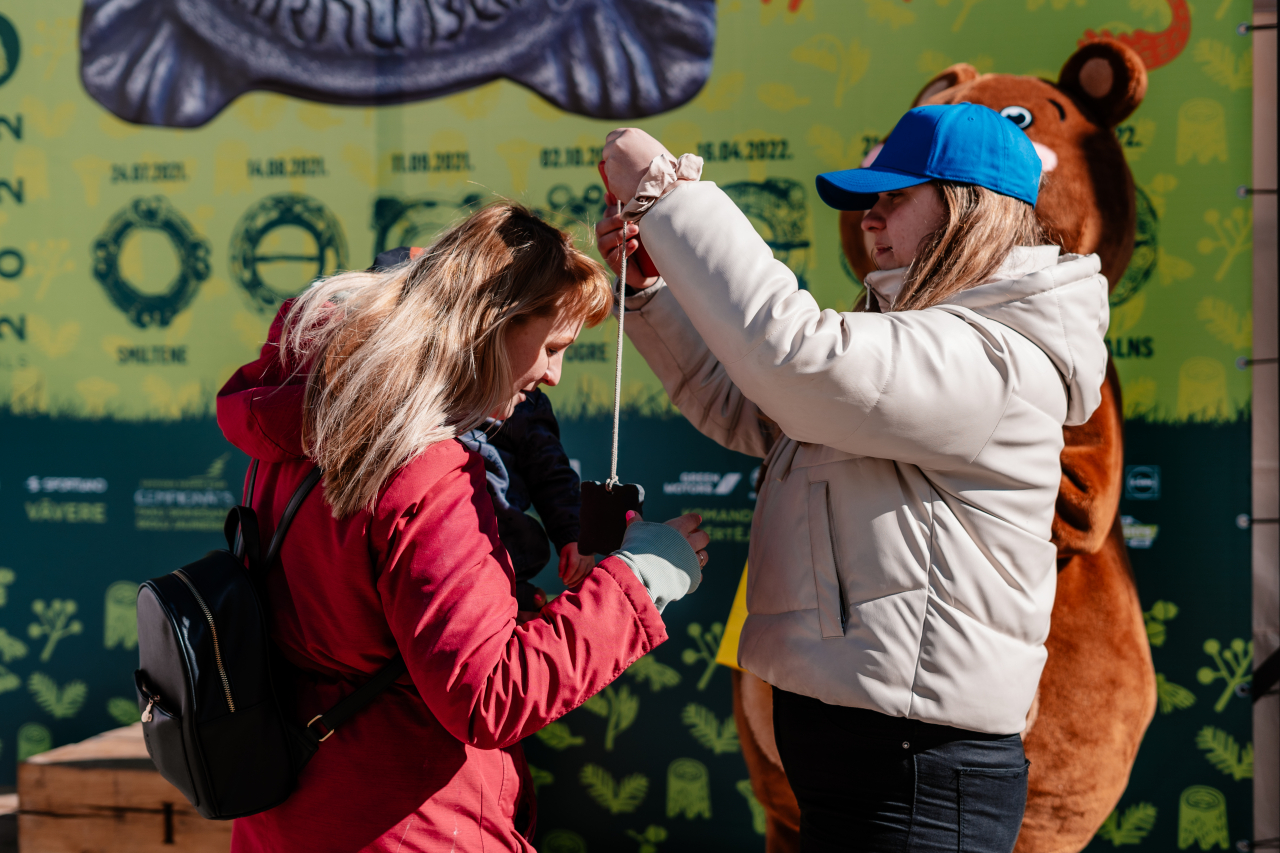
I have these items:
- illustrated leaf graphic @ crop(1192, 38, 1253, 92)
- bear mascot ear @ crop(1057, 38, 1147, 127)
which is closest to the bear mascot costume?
bear mascot ear @ crop(1057, 38, 1147, 127)

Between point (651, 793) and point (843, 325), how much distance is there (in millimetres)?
1946

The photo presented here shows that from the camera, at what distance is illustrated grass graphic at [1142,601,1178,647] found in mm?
2350

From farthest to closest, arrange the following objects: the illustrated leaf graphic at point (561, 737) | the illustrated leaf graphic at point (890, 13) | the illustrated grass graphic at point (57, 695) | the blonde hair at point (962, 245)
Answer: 1. the illustrated grass graphic at point (57, 695)
2. the illustrated leaf graphic at point (561, 737)
3. the illustrated leaf graphic at point (890, 13)
4. the blonde hair at point (962, 245)

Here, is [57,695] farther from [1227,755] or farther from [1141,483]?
[1227,755]

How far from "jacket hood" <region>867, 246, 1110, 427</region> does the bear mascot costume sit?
0.92m

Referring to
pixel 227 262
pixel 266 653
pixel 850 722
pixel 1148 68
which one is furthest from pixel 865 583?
pixel 227 262

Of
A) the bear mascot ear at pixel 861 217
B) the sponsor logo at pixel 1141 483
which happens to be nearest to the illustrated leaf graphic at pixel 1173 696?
the sponsor logo at pixel 1141 483

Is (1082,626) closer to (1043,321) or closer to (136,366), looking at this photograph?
(1043,321)

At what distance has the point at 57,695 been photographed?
289 cm

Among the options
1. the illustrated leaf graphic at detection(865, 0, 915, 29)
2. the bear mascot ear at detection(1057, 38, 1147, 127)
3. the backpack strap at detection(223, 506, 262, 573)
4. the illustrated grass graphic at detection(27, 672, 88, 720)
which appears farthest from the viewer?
the illustrated grass graphic at detection(27, 672, 88, 720)

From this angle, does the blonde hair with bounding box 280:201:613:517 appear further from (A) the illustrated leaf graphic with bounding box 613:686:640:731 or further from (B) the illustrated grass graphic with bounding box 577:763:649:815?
(B) the illustrated grass graphic with bounding box 577:763:649:815

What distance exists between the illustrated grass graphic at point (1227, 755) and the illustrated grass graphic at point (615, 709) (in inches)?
61.7

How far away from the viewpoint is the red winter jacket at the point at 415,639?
103cm

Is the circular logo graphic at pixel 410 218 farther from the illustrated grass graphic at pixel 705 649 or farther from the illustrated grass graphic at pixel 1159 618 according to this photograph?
the illustrated grass graphic at pixel 1159 618
